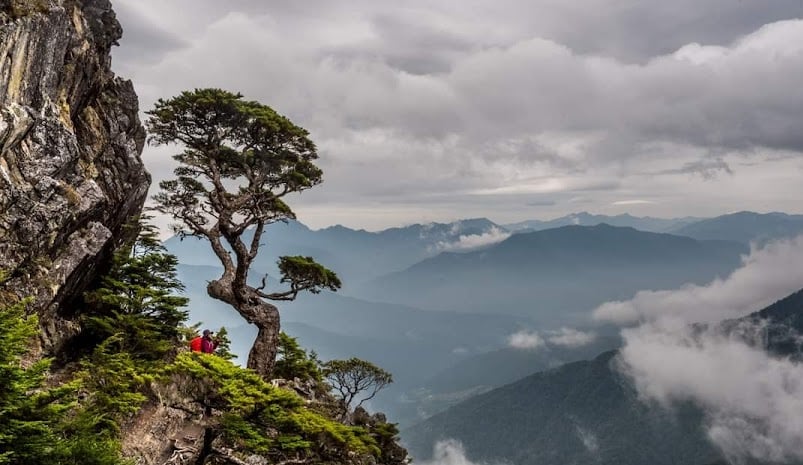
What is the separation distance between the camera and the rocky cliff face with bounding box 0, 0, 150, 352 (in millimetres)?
18734

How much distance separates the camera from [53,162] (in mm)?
20438

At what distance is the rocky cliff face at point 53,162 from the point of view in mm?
18734

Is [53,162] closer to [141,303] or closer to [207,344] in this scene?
[141,303]

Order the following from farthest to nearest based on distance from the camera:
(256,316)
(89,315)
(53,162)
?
1. (256,316)
2. (89,315)
3. (53,162)

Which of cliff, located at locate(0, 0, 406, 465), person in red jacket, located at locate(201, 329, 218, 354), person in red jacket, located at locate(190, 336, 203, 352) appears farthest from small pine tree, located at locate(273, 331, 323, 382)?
person in red jacket, located at locate(190, 336, 203, 352)

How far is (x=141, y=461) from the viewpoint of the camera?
651 inches

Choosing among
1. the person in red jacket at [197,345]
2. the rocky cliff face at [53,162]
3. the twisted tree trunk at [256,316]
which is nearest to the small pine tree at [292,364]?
the twisted tree trunk at [256,316]

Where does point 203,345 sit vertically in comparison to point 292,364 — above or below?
above

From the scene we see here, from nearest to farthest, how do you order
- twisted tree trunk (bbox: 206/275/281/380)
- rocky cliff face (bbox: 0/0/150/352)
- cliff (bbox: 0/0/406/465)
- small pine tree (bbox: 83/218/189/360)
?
cliff (bbox: 0/0/406/465) → rocky cliff face (bbox: 0/0/150/352) → small pine tree (bbox: 83/218/189/360) → twisted tree trunk (bbox: 206/275/281/380)

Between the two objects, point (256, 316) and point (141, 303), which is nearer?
point (141, 303)

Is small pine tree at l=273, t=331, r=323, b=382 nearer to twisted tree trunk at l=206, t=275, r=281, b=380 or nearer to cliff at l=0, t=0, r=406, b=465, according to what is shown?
cliff at l=0, t=0, r=406, b=465

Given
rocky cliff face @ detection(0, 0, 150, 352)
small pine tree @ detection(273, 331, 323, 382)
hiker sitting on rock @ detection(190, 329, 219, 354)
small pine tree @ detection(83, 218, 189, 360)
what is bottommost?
small pine tree @ detection(273, 331, 323, 382)

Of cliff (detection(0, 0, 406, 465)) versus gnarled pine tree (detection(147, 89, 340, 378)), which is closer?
cliff (detection(0, 0, 406, 465))

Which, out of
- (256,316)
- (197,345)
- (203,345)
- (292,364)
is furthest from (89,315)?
(292,364)
